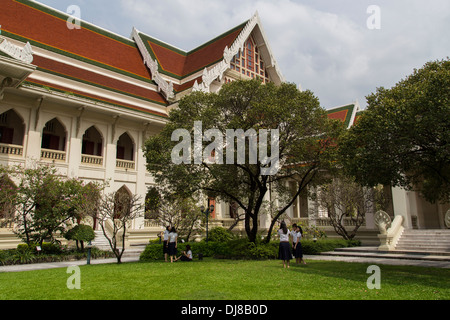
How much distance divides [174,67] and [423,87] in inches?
931

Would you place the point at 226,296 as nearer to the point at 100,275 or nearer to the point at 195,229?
the point at 100,275

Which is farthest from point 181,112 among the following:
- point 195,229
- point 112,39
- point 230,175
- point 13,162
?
point 112,39

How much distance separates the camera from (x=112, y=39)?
91.6 ft

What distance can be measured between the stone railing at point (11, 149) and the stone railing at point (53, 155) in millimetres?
1126

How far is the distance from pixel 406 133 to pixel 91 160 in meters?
17.3

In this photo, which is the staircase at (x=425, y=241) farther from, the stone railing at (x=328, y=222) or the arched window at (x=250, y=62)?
the arched window at (x=250, y=62)

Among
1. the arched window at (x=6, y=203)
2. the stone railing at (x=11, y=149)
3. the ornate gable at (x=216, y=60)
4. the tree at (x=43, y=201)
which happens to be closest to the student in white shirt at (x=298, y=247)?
the tree at (x=43, y=201)

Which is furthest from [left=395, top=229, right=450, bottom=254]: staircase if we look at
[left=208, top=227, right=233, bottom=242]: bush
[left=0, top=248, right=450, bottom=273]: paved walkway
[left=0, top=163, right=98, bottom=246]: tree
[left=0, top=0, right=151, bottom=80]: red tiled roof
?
[left=0, top=0, right=151, bottom=80]: red tiled roof

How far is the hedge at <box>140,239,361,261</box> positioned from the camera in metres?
13.6

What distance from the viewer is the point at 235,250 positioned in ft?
46.8

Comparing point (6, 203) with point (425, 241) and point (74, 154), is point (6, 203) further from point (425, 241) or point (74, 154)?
point (425, 241)

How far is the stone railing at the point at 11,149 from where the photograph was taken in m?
17.4

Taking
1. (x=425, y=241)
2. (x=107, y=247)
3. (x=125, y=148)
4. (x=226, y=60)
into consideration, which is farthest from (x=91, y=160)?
(x=425, y=241)

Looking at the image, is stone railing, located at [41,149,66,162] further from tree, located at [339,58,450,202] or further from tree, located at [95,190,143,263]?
tree, located at [339,58,450,202]
